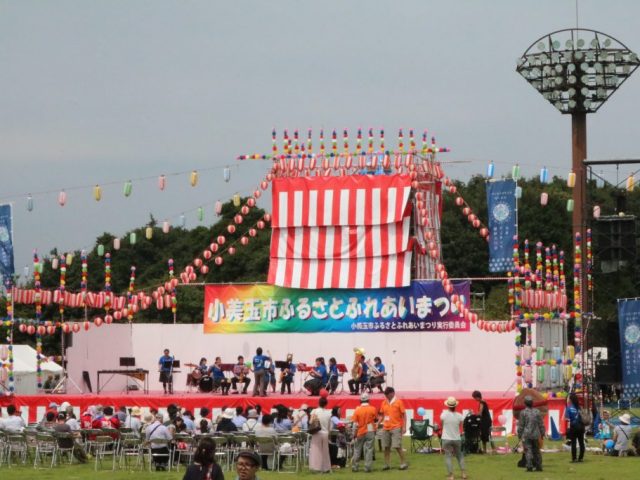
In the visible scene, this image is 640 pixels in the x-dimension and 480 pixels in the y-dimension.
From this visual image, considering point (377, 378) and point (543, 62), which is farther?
point (543, 62)

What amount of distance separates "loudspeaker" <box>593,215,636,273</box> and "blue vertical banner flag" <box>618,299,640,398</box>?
4.09 ft

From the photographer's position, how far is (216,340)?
33969 millimetres

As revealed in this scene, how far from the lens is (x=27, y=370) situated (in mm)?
35438

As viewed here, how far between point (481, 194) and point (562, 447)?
36529 millimetres

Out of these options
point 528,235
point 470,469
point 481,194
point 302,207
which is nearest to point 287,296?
point 302,207

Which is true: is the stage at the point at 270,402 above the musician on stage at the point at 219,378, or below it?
below

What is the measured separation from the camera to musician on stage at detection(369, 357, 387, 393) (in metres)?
29.1

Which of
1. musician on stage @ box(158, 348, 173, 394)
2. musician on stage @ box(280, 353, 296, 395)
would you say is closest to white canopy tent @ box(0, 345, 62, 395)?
musician on stage @ box(158, 348, 173, 394)

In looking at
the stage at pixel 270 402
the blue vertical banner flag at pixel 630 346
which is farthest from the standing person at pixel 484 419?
the blue vertical banner flag at pixel 630 346

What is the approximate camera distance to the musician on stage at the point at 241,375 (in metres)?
30.5

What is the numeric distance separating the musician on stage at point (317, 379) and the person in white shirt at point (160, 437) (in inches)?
358

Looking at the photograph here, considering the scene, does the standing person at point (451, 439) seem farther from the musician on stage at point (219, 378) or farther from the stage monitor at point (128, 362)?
the stage monitor at point (128, 362)

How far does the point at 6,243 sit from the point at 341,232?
8.19 meters

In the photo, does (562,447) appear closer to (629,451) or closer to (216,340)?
(629,451)
